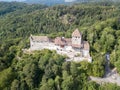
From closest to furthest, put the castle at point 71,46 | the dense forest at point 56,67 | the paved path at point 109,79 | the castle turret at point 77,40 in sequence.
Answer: the paved path at point 109,79 < the dense forest at point 56,67 < the castle at point 71,46 < the castle turret at point 77,40

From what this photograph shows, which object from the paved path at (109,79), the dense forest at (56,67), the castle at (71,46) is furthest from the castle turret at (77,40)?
the paved path at (109,79)

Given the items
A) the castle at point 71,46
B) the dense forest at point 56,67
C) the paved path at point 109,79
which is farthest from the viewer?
the castle at point 71,46

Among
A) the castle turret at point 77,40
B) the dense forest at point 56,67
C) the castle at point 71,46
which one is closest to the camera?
the dense forest at point 56,67

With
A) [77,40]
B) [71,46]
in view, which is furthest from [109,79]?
[77,40]

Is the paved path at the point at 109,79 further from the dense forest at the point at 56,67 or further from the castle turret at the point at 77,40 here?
the castle turret at the point at 77,40

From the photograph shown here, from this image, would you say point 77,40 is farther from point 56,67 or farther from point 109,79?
point 109,79

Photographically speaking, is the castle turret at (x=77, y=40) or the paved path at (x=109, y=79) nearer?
the paved path at (x=109, y=79)

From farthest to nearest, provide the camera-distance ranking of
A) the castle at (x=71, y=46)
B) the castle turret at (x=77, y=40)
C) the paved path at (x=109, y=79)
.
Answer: the castle turret at (x=77, y=40)
the castle at (x=71, y=46)
the paved path at (x=109, y=79)

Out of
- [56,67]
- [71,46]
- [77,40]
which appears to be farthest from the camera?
[77,40]

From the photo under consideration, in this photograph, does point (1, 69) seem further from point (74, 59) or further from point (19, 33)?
point (19, 33)

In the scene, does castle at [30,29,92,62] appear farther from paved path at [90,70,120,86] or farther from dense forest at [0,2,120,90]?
paved path at [90,70,120,86]

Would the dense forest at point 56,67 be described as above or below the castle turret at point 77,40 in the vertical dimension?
below
